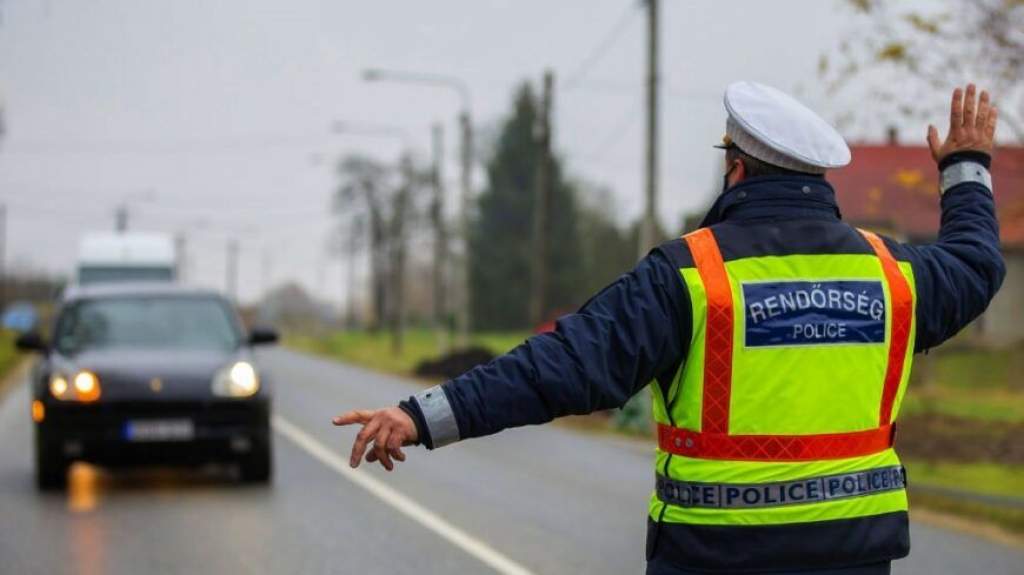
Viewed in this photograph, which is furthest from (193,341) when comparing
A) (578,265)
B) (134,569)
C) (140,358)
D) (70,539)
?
(578,265)

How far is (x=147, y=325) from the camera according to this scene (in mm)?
13531

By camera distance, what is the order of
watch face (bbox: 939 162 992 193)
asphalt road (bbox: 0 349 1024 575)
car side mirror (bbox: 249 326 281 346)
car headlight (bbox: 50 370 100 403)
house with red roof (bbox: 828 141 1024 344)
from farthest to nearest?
house with red roof (bbox: 828 141 1024 344) → car side mirror (bbox: 249 326 281 346) → car headlight (bbox: 50 370 100 403) → asphalt road (bbox: 0 349 1024 575) → watch face (bbox: 939 162 992 193)

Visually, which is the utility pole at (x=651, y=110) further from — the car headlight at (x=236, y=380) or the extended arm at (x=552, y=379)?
the extended arm at (x=552, y=379)

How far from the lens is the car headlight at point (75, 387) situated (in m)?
12.3

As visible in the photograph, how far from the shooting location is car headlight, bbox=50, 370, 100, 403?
1231cm

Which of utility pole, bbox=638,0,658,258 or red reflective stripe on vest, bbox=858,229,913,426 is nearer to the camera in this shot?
red reflective stripe on vest, bbox=858,229,913,426

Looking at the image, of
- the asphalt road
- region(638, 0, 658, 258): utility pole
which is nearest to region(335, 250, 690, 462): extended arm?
the asphalt road

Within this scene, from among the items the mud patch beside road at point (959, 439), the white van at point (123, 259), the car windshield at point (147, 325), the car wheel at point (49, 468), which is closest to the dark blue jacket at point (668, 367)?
the car wheel at point (49, 468)

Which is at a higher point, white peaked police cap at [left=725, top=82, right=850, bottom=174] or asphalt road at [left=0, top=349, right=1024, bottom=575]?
white peaked police cap at [left=725, top=82, right=850, bottom=174]

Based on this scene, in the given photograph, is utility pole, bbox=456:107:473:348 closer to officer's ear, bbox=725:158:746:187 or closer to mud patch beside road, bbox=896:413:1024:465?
mud patch beside road, bbox=896:413:1024:465

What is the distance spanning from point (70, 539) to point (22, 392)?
20.9 metres

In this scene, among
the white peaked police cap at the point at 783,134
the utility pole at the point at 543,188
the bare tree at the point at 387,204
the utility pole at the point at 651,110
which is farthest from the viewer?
the bare tree at the point at 387,204

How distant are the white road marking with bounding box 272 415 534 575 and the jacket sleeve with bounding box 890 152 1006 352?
5.23m

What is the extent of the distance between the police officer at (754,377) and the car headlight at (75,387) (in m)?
9.11
